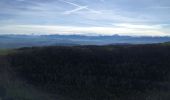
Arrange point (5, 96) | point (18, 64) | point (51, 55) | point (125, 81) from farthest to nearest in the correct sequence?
point (51, 55), point (18, 64), point (125, 81), point (5, 96)

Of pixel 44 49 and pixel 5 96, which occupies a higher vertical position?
pixel 44 49

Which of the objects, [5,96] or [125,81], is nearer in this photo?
[5,96]

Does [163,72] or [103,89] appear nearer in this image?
[103,89]

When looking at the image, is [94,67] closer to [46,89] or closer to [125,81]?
[125,81]

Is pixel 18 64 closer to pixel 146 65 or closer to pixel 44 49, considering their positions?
pixel 44 49

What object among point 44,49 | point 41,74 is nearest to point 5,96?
point 41,74

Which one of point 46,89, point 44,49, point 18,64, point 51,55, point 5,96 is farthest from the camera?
point 44,49

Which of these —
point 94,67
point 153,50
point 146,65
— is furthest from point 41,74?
point 153,50
